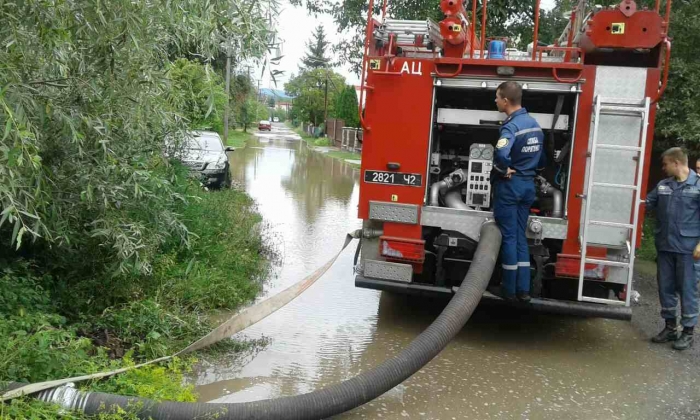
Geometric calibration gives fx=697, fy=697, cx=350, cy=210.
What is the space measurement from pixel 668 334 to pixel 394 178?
2.95 m

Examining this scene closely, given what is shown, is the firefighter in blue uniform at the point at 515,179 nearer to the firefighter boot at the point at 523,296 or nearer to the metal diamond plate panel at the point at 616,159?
the firefighter boot at the point at 523,296

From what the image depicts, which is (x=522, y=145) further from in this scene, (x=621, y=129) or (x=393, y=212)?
(x=393, y=212)

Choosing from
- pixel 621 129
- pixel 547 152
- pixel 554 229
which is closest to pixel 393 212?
pixel 554 229

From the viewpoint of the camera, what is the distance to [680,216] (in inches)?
246

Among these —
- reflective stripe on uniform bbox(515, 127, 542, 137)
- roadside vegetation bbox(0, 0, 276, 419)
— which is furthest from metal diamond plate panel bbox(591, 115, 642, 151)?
roadside vegetation bbox(0, 0, 276, 419)

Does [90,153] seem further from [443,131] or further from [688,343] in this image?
[688,343]

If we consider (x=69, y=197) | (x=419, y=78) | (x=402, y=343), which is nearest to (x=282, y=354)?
(x=402, y=343)

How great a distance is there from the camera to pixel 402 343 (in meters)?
6.18

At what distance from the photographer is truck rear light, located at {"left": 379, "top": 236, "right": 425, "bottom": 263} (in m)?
6.23

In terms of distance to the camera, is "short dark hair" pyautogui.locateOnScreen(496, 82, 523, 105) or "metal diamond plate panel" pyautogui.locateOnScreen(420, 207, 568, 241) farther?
"metal diamond plate panel" pyautogui.locateOnScreen(420, 207, 568, 241)

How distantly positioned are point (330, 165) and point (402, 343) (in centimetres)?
2445

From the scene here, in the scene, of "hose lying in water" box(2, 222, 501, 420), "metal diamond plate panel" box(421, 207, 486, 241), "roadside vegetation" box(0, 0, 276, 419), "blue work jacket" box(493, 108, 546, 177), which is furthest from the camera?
"metal diamond plate panel" box(421, 207, 486, 241)

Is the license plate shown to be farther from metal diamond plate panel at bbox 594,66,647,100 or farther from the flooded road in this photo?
metal diamond plate panel at bbox 594,66,647,100

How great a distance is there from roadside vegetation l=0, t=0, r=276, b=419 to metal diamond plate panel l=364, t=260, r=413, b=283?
1420 millimetres
